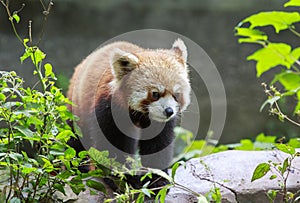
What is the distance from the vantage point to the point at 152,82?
2.21m

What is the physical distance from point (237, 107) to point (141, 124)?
9.54 feet

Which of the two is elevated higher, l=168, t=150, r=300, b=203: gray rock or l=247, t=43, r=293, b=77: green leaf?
l=247, t=43, r=293, b=77: green leaf

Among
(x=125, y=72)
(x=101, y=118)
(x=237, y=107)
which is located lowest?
(x=237, y=107)

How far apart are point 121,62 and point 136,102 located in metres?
0.19

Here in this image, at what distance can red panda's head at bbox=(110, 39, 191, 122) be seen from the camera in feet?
7.18

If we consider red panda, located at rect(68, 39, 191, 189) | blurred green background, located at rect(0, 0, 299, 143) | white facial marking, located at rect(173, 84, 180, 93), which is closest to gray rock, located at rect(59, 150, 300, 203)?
red panda, located at rect(68, 39, 191, 189)

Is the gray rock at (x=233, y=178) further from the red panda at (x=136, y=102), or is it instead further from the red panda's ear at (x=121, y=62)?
the red panda's ear at (x=121, y=62)

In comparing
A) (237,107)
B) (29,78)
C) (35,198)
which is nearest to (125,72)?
(35,198)

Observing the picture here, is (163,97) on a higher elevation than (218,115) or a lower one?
higher

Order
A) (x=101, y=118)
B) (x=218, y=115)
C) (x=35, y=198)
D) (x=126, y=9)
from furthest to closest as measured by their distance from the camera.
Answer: (x=126, y=9) → (x=218, y=115) → (x=101, y=118) → (x=35, y=198)

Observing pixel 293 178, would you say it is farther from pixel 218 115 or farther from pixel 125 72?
pixel 218 115

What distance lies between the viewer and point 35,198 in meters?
1.82

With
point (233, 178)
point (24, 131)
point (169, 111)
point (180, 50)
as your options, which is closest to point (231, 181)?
point (233, 178)

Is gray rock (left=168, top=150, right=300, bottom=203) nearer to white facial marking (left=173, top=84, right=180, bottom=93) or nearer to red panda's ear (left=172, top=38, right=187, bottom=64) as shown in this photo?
white facial marking (left=173, top=84, right=180, bottom=93)
